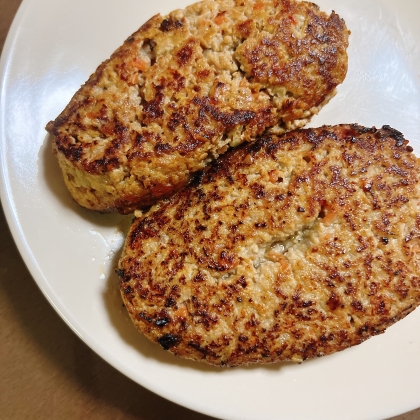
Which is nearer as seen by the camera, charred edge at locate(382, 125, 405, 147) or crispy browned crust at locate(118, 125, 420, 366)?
crispy browned crust at locate(118, 125, 420, 366)

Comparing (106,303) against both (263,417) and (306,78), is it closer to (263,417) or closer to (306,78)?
(263,417)

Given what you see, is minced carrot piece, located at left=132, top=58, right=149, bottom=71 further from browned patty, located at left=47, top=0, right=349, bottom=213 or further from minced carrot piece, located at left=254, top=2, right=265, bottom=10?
minced carrot piece, located at left=254, top=2, right=265, bottom=10

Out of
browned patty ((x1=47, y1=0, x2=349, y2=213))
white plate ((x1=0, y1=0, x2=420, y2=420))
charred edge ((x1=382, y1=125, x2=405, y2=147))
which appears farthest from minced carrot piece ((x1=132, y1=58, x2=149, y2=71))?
charred edge ((x1=382, y1=125, x2=405, y2=147))

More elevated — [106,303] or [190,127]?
[190,127]

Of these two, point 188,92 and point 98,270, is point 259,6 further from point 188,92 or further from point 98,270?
point 98,270

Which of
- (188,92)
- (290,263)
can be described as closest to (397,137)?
(290,263)

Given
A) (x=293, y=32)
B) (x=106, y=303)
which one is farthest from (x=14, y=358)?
(x=293, y=32)
